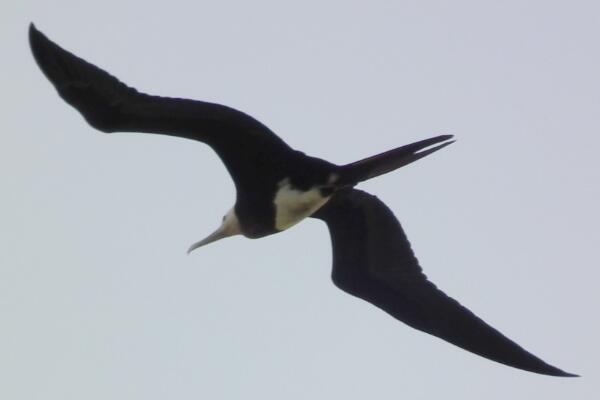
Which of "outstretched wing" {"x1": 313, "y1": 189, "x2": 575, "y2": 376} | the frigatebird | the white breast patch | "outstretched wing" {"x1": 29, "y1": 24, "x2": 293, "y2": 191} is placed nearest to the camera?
"outstretched wing" {"x1": 29, "y1": 24, "x2": 293, "y2": 191}

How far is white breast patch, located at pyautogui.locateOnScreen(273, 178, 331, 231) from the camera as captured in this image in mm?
8320

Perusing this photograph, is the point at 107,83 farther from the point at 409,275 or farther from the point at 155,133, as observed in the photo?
the point at 409,275

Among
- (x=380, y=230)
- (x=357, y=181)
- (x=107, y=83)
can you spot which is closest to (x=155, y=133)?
(x=107, y=83)

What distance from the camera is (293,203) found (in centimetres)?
835

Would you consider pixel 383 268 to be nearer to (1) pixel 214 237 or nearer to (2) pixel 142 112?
(1) pixel 214 237

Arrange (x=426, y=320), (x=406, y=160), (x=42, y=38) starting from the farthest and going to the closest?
(x=426, y=320) → (x=406, y=160) → (x=42, y=38)

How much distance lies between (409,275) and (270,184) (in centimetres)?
105

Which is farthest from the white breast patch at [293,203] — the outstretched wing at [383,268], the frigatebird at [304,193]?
the outstretched wing at [383,268]

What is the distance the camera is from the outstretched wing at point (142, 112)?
7410 mm

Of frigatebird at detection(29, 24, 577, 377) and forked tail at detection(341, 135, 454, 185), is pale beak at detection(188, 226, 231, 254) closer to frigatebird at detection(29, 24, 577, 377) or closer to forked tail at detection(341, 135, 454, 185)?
frigatebird at detection(29, 24, 577, 377)

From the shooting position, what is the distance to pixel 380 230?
29.3 feet

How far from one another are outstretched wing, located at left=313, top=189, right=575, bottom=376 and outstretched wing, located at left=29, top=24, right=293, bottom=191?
87 cm

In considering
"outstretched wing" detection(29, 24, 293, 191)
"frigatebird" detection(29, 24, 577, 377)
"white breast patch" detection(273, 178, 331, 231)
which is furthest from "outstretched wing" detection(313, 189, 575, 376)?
"outstretched wing" detection(29, 24, 293, 191)

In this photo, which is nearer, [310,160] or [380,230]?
[310,160]
